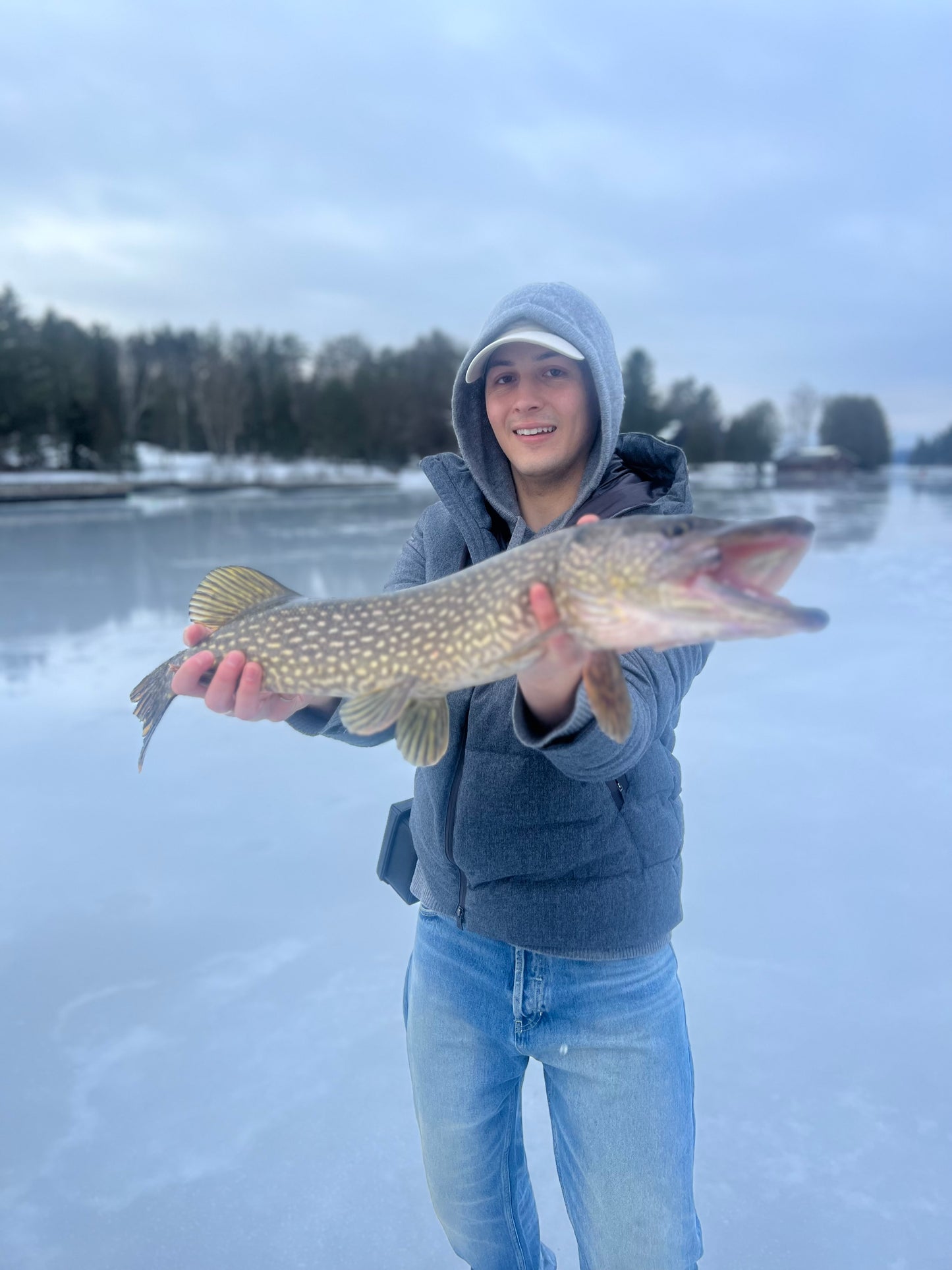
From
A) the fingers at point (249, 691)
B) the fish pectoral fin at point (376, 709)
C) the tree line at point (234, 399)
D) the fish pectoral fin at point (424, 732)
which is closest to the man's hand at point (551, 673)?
the fish pectoral fin at point (424, 732)

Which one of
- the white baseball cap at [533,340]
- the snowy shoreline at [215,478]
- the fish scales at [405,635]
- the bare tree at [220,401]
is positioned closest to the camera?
the fish scales at [405,635]

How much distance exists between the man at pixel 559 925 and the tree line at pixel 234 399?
31052 millimetres

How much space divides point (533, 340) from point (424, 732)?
1.10 m

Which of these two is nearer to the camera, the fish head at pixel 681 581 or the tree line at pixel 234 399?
the fish head at pixel 681 581

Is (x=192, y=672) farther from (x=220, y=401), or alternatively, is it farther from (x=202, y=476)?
(x=220, y=401)

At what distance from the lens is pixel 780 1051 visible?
2.85 metres

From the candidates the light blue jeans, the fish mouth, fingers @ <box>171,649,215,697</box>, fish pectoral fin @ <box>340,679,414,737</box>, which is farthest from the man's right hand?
the fish mouth

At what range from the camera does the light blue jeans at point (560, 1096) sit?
74.4 inches

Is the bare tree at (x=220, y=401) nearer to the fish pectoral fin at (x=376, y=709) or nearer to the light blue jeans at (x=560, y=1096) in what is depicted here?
the fish pectoral fin at (x=376, y=709)

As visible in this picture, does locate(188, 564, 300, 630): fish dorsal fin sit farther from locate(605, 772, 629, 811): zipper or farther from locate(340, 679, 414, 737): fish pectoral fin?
locate(605, 772, 629, 811): zipper

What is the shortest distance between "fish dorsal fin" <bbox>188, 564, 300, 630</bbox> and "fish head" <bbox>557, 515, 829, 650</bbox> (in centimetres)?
114

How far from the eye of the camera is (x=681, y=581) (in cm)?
168

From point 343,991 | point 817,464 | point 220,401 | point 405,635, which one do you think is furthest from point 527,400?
point 817,464

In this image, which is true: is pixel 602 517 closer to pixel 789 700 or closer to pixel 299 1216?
pixel 299 1216
